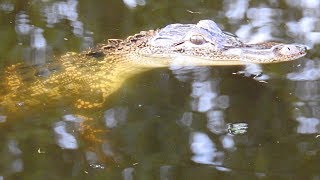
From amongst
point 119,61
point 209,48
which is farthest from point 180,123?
point 119,61

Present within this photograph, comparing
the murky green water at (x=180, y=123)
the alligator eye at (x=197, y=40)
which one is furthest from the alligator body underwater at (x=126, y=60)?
the murky green water at (x=180, y=123)

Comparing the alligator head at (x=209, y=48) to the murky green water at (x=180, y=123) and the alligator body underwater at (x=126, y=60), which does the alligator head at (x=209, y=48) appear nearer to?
the alligator body underwater at (x=126, y=60)

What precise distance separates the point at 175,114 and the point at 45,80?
133cm

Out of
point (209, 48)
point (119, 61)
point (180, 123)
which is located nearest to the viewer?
point (180, 123)

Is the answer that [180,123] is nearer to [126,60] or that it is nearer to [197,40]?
[197,40]

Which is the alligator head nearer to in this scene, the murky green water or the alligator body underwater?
the alligator body underwater

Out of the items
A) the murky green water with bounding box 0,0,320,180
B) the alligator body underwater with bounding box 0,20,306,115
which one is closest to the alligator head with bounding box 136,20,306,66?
the alligator body underwater with bounding box 0,20,306,115

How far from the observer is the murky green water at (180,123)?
3.56m

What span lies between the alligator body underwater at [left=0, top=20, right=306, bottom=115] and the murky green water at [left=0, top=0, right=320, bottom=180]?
0.13m

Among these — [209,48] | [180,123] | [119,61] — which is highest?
[209,48]

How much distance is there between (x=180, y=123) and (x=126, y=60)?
140 cm

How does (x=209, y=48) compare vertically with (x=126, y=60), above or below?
above

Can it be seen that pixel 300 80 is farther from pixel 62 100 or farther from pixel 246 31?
pixel 62 100

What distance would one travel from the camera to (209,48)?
5.04 metres
